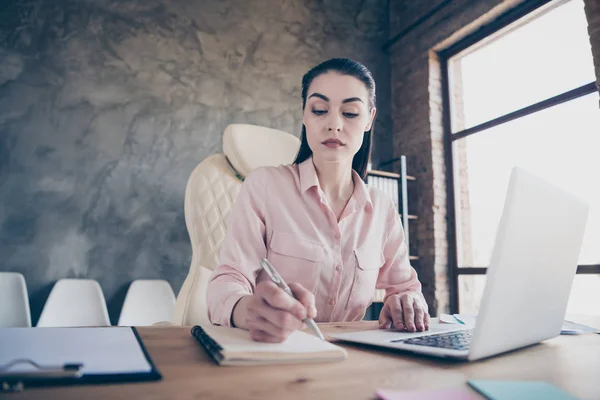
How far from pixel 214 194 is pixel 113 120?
169cm

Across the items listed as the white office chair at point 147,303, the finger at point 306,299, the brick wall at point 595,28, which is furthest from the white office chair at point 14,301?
the brick wall at point 595,28

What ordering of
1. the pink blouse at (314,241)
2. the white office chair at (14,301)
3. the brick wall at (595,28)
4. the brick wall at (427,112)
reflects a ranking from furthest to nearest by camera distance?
the brick wall at (427,112)
the brick wall at (595,28)
the white office chair at (14,301)
the pink blouse at (314,241)

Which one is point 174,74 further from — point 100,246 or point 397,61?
point 397,61

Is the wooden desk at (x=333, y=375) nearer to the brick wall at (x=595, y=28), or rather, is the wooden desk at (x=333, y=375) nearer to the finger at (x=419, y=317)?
the finger at (x=419, y=317)

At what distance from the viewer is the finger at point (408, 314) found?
2.78 feet

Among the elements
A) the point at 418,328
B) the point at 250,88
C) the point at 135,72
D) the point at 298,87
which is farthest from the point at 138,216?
the point at 418,328

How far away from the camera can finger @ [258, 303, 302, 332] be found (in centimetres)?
57

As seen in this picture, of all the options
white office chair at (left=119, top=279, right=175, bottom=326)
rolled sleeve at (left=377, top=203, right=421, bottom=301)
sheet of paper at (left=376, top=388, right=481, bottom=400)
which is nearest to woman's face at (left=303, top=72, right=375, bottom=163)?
rolled sleeve at (left=377, top=203, right=421, bottom=301)

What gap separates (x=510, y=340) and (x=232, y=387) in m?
0.42

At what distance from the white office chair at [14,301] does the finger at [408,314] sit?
2.30 m

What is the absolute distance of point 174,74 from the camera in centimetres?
316

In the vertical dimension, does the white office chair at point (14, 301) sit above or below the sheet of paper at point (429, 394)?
below

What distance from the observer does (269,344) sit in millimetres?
591

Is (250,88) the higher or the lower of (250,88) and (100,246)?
the higher
